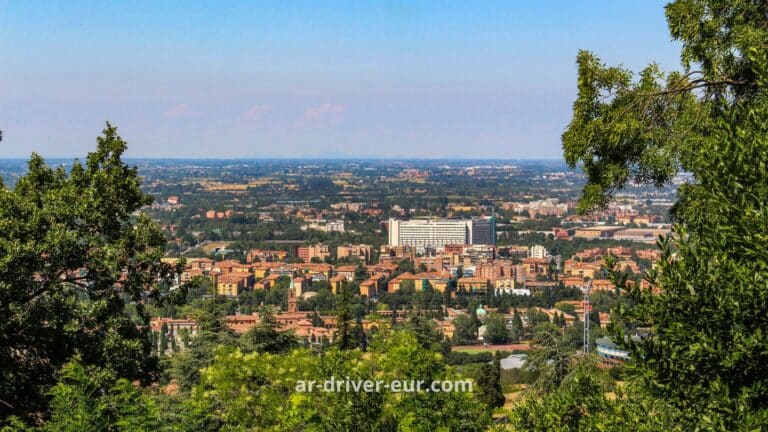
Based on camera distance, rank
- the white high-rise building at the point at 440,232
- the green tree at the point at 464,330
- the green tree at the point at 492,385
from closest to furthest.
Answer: the green tree at the point at 492,385, the green tree at the point at 464,330, the white high-rise building at the point at 440,232

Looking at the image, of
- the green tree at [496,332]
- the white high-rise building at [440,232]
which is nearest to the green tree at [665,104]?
the green tree at [496,332]

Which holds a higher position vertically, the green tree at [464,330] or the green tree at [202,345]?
the green tree at [202,345]

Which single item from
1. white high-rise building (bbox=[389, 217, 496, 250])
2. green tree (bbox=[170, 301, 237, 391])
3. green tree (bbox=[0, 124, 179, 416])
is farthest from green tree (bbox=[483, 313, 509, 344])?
white high-rise building (bbox=[389, 217, 496, 250])

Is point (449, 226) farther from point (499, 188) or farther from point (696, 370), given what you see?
point (696, 370)

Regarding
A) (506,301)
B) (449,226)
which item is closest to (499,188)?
(449,226)

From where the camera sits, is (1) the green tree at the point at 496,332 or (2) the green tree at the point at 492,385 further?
(1) the green tree at the point at 496,332

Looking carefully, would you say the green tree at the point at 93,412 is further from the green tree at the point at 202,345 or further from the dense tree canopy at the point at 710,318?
the green tree at the point at 202,345
